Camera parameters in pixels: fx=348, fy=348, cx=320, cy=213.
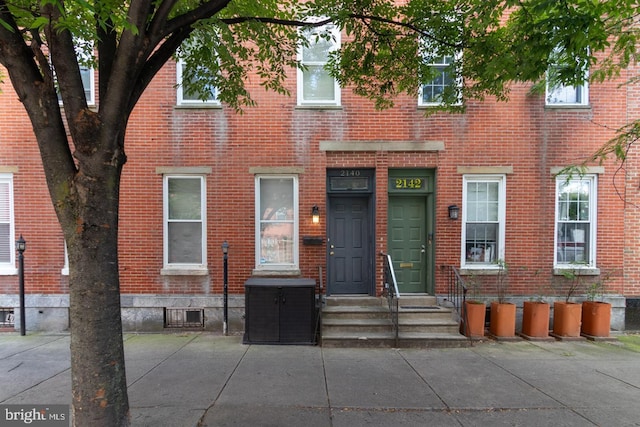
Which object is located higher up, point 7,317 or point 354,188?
point 354,188

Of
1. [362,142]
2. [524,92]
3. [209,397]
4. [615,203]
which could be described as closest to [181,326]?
[209,397]

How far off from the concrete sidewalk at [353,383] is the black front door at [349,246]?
1.72m

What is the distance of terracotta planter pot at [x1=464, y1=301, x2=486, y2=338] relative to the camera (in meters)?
6.81

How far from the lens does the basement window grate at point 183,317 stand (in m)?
7.40

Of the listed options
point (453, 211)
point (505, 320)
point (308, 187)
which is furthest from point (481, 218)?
point (308, 187)

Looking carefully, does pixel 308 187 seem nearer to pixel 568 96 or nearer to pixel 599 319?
pixel 568 96

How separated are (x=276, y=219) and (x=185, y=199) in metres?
2.04

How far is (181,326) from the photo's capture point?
7.39m

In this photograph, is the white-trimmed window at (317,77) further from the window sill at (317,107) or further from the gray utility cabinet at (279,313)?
the gray utility cabinet at (279,313)

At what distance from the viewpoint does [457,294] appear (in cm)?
734

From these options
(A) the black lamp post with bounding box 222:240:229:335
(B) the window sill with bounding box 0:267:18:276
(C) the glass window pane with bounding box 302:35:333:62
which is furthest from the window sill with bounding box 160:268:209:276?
(C) the glass window pane with bounding box 302:35:333:62

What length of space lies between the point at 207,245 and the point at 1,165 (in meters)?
4.63

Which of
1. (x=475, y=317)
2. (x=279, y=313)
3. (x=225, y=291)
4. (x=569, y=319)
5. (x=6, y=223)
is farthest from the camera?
(x=6, y=223)

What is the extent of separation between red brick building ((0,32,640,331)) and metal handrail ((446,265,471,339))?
278 millimetres
